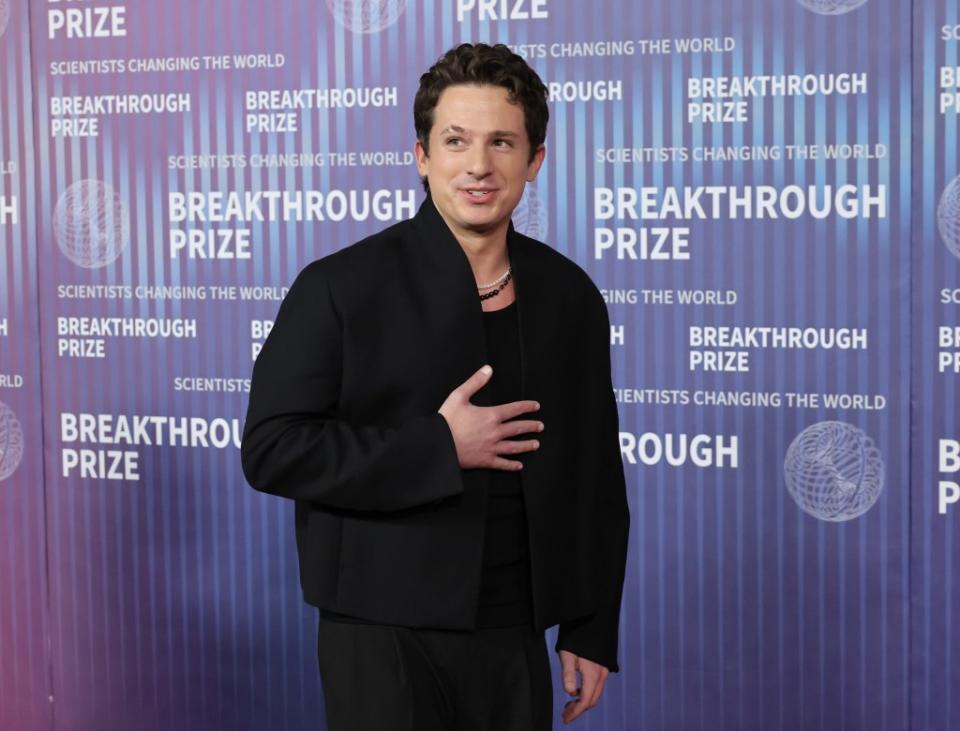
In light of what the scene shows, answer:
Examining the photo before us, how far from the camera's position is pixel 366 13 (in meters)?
3.00

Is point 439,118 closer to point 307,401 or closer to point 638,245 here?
point 307,401

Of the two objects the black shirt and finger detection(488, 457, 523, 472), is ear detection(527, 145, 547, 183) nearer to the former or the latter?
the black shirt

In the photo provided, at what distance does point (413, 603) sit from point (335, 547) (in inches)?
5.2

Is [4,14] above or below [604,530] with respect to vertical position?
above

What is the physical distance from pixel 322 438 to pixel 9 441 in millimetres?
2053

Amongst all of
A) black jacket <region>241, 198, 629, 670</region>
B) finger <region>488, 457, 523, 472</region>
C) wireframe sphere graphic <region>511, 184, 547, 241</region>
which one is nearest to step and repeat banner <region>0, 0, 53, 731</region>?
wireframe sphere graphic <region>511, 184, 547, 241</region>

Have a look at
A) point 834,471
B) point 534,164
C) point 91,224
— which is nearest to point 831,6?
point 834,471

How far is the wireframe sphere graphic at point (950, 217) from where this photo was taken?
2.66m

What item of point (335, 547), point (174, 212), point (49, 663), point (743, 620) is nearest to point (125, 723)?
point (49, 663)

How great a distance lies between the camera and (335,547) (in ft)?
5.51

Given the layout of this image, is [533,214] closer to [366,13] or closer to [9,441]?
[366,13]

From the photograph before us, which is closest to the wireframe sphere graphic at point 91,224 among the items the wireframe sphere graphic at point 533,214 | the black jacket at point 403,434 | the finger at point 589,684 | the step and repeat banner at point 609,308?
the step and repeat banner at point 609,308

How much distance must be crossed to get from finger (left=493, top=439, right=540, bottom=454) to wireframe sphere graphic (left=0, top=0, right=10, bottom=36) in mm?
2275

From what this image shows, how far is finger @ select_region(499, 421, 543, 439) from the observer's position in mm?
1637
